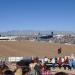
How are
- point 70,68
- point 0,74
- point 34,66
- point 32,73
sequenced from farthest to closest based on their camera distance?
point 70,68 < point 34,66 < point 32,73 < point 0,74

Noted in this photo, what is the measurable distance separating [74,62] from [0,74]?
53.4 ft

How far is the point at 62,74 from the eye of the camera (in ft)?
15.1

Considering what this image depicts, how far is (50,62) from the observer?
23047 millimetres

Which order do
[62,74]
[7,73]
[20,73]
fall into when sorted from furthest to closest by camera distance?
[20,73] < [7,73] < [62,74]

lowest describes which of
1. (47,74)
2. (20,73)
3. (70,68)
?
(70,68)

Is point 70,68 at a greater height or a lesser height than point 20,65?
lesser

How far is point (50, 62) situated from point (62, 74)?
18487 mm

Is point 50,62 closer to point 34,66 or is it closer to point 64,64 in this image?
point 64,64

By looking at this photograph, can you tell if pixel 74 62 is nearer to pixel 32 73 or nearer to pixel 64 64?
pixel 64 64

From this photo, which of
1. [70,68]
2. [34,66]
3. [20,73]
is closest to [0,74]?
[20,73]

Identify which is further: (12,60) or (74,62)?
(12,60)

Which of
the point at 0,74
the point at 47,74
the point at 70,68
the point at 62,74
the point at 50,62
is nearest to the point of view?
the point at 62,74

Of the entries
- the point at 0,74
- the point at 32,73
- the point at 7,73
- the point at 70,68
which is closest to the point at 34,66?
the point at 32,73

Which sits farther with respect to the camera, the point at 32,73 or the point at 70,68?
the point at 70,68
